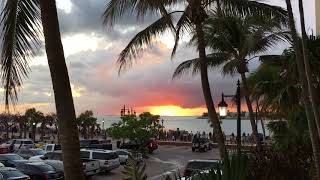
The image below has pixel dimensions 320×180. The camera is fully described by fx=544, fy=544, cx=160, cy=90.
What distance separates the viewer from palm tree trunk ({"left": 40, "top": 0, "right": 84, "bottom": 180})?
6.77 metres

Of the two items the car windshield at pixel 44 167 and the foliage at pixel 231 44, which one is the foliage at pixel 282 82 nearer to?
the foliage at pixel 231 44

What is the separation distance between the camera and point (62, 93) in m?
7.11

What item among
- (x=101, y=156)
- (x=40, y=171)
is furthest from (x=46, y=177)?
(x=101, y=156)

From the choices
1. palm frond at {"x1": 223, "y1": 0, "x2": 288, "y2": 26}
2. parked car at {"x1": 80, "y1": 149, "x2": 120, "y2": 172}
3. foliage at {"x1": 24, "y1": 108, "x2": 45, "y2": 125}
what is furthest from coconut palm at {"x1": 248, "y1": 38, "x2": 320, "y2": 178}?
foliage at {"x1": 24, "y1": 108, "x2": 45, "y2": 125}

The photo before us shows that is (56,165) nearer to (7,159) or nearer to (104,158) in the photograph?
(7,159)

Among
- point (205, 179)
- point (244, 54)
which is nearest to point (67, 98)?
point (205, 179)

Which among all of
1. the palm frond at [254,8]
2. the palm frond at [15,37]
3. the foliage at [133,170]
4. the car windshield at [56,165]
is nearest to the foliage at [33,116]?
the car windshield at [56,165]

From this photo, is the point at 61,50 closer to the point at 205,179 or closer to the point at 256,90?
the point at 205,179

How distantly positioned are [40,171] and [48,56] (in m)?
19.0

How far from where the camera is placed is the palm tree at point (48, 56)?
684 centimetres

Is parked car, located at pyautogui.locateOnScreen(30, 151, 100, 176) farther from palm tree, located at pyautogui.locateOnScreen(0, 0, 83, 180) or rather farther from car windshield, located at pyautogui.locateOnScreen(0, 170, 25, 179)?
palm tree, located at pyautogui.locateOnScreen(0, 0, 83, 180)

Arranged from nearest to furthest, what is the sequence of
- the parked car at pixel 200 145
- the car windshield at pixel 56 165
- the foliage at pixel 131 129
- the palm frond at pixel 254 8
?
the palm frond at pixel 254 8 < the car windshield at pixel 56 165 < the parked car at pixel 200 145 < the foliage at pixel 131 129

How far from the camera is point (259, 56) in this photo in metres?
25.8

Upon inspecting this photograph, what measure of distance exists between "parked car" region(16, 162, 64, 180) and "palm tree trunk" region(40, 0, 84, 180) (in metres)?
18.7
